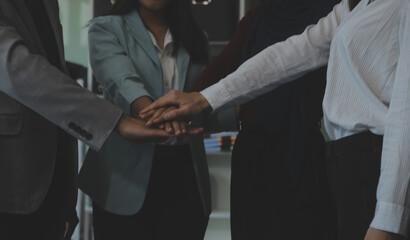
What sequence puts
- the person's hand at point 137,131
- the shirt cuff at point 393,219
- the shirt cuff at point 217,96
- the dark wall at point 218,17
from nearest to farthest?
the shirt cuff at point 393,219
the person's hand at point 137,131
the shirt cuff at point 217,96
the dark wall at point 218,17

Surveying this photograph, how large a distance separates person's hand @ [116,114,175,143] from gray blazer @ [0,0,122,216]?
0.08m

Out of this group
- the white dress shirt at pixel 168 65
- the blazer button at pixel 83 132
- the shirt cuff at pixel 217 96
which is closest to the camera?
the blazer button at pixel 83 132

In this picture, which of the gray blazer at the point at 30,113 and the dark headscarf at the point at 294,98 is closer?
the gray blazer at the point at 30,113

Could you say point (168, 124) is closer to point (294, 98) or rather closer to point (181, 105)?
point (181, 105)

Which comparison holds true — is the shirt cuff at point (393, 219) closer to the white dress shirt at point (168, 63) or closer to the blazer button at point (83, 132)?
the blazer button at point (83, 132)

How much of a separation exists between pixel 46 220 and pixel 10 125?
11.7 inches

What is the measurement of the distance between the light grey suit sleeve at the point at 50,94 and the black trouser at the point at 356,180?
0.61 meters

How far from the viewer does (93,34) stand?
1.77 metres

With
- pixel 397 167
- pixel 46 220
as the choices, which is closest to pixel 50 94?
pixel 46 220

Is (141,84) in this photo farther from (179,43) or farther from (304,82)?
(304,82)

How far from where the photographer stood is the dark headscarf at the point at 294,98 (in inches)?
60.7

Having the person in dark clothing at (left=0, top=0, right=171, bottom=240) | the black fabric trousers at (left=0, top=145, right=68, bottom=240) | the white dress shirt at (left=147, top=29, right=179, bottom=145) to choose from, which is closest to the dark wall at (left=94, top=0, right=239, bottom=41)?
the white dress shirt at (left=147, top=29, right=179, bottom=145)

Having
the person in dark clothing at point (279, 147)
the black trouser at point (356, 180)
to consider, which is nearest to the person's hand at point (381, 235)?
the black trouser at point (356, 180)

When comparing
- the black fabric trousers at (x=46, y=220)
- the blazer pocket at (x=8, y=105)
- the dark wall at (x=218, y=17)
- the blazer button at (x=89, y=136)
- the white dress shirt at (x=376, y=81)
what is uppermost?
the white dress shirt at (x=376, y=81)
